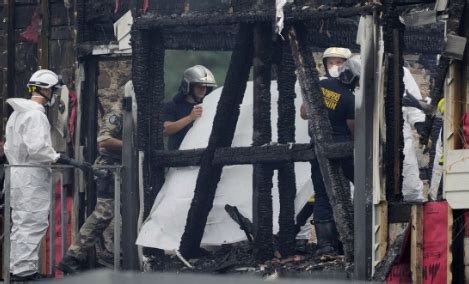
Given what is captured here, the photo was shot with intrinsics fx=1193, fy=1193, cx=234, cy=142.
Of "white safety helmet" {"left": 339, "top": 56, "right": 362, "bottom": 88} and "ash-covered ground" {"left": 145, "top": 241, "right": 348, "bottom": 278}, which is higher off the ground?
"white safety helmet" {"left": 339, "top": 56, "right": 362, "bottom": 88}

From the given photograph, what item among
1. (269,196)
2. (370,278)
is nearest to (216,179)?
(269,196)

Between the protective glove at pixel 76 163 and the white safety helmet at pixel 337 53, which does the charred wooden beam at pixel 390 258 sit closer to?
the white safety helmet at pixel 337 53

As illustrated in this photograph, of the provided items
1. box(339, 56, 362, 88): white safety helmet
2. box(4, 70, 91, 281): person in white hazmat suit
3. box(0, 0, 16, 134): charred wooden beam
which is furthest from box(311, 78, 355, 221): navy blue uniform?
box(0, 0, 16, 134): charred wooden beam

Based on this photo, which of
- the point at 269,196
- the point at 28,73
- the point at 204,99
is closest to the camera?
the point at 269,196

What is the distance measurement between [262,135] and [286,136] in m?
0.30

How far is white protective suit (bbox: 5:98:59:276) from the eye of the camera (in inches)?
445

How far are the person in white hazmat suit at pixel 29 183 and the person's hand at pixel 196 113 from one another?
140 centimetres

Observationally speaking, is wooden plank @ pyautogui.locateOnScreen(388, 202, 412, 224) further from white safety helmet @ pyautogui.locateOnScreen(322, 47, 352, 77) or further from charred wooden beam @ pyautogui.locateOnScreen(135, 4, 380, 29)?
white safety helmet @ pyautogui.locateOnScreen(322, 47, 352, 77)

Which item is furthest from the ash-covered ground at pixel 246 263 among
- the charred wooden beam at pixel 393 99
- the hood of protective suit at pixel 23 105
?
the hood of protective suit at pixel 23 105

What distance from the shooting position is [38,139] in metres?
11.4

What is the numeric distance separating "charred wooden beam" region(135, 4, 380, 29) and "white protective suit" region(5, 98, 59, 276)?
1411 millimetres

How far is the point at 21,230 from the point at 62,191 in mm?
569

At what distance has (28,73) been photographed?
14.2 m

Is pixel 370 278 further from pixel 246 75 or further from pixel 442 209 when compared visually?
pixel 246 75
